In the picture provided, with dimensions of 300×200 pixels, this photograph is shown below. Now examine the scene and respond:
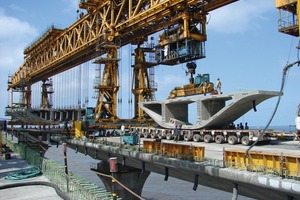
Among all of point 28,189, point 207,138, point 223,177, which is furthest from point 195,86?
point 28,189

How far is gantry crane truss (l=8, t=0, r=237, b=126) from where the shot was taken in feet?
103

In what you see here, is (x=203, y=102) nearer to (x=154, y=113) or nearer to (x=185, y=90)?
(x=185, y=90)

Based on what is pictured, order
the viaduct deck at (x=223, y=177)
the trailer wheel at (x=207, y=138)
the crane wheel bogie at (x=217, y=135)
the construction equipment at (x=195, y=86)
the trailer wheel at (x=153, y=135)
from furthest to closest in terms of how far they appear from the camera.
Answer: the trailer wheel at (x=153, y=135)
the construction equipment at (x=195, y=86)
the trailer wheel at (x=207, y=138)
the crane wheel bogie at (x=217, y=135)
the viaduct deck at (x=223, y=177)

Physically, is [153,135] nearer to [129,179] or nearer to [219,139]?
[129,179]

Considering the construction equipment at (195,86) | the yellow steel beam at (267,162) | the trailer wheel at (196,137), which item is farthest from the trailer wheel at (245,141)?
the yellow steel beam at (267,162)

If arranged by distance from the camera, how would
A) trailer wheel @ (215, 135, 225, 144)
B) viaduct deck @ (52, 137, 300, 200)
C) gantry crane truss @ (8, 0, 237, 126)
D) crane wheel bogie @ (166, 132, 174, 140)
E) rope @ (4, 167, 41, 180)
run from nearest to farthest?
viaduct deck @ (52, 137, 300, 200) < rope @ (4, 167, 41, 180) < trailer wheel @ (215, 135, 225, 144) < crane wheel bogie @ (166, 132, 174, 140) < gantry crane truss @ (8, 0, 237, 126)

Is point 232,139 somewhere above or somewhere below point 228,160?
above

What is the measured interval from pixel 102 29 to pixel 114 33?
11.9ft

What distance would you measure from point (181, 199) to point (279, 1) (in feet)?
87.3

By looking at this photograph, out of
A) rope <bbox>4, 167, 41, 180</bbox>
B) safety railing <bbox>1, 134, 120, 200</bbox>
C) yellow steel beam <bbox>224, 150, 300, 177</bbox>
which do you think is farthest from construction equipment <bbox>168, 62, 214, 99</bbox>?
rope <bbox>4, 167, 41, 180</bbox>

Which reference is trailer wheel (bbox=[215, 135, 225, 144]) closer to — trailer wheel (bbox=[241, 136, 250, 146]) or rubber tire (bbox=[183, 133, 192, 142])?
trailer wheel (bbox=[241, 136, 250, 146])

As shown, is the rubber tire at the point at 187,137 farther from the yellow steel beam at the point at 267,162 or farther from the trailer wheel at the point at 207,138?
the yellow steel beam at the point at 267,162

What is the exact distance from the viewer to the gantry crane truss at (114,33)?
103 feet

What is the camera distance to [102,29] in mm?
44188
